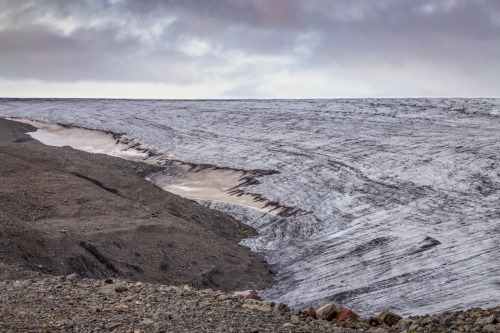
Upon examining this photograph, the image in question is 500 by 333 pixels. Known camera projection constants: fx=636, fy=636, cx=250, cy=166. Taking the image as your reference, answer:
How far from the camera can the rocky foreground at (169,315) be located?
6.36 m

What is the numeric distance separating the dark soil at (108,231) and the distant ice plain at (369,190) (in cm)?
100

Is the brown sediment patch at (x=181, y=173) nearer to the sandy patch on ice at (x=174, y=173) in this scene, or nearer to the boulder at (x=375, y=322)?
the sandy patch on ice at (x=174, y=173)

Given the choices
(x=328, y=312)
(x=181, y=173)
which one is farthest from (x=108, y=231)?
(x=181, y=173)

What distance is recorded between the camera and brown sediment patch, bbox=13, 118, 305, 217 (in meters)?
17.1

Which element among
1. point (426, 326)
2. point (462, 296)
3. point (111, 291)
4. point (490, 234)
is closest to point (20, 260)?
point (111, 291)

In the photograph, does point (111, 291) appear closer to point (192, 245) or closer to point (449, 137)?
point (192, 245)

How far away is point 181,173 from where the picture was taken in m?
20.8

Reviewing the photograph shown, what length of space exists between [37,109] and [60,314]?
30.0m

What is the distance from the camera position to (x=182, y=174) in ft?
68.0

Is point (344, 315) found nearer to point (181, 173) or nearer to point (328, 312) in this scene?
point (328, 312)

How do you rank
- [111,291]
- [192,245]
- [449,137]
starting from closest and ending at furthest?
[111,291] < [192,245] < [449,137]

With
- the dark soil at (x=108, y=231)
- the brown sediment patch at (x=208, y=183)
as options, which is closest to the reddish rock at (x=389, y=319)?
the dark soil at (x=108, y=231)

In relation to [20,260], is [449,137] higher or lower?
higher

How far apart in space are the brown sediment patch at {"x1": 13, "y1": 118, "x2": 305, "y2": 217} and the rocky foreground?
8.29 metres
